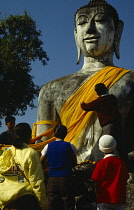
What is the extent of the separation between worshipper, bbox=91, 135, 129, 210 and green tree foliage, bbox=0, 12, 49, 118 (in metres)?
14.5

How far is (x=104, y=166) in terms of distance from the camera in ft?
15.8

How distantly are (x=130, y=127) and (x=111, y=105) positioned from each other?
1681mm

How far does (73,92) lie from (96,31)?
1.41m

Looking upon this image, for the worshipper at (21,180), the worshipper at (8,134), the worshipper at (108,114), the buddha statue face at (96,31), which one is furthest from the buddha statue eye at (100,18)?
the worshipper at (21,180)

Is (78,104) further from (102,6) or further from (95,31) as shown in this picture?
(102,6)

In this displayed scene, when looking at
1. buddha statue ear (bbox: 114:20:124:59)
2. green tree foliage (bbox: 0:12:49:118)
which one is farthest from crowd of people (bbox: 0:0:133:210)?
green tree foliage (bbox: 0:12:49:118)

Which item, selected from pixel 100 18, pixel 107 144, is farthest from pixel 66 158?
pixel 100 18

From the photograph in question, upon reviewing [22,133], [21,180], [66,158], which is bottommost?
[21,180]

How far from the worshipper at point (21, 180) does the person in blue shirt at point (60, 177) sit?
77 centimetres

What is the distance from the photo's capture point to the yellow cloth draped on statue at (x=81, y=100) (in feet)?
23.6

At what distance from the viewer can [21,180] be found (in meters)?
4.47

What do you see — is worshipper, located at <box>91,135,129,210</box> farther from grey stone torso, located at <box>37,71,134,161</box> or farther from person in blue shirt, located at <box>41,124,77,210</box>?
grey stone torso, located at <box>37,71,134,161</box>

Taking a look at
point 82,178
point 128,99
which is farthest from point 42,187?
point 128,99

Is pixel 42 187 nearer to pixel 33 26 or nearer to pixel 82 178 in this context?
pixel 82 178
